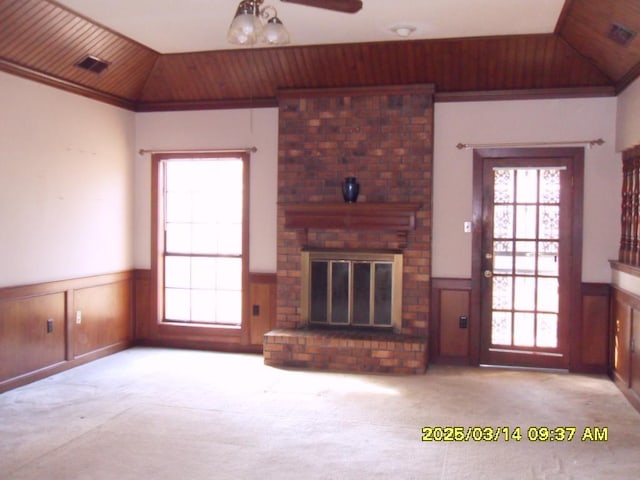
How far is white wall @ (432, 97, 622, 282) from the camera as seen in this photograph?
5.25 meters

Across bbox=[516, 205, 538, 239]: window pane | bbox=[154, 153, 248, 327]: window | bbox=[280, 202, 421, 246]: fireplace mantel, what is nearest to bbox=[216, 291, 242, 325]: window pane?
bbox=[154, 153, 248, 327]: window

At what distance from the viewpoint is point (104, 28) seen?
477cm

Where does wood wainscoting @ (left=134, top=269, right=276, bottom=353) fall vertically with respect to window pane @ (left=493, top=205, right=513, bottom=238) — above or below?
below

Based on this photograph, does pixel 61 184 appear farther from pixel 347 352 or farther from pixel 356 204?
pixel 347 352

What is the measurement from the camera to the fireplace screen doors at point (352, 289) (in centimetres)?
557

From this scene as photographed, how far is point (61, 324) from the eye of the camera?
521 centimetres

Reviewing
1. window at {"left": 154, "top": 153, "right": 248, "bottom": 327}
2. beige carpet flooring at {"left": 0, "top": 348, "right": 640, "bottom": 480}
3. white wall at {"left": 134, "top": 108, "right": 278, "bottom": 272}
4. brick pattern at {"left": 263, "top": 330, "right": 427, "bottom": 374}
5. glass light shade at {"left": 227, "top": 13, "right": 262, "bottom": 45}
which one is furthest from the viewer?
window at {"left": 154, "top": 153, "right": 248, "bottom": 327}

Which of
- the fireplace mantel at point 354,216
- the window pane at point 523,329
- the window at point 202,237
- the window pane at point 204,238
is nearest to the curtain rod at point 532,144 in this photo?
the fireplace mantel at point 354,216

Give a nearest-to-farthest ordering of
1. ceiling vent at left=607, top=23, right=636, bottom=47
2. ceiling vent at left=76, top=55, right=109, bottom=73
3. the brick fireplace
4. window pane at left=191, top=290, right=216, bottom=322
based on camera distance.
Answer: ceiling vent at left=607, top=23, right=636, bottom=47
ceiling vent at left=76, top=55, right=109, bottom=73
the brick fireplace
window pane at left=191, top=290, right=216, bottom=322

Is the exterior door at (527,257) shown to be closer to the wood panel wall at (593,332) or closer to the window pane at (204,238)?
the wood panel wall at (593,332)

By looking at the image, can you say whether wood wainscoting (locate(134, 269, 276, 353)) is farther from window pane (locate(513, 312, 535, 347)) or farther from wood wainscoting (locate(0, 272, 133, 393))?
window pane (locate(513, 312, 535, 347))

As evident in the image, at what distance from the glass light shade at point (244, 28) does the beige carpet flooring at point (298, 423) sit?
7.39 ft

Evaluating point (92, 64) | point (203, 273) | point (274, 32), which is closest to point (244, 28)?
point (274, 32)

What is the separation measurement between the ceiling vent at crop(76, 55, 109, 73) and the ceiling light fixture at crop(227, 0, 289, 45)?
105 inches
